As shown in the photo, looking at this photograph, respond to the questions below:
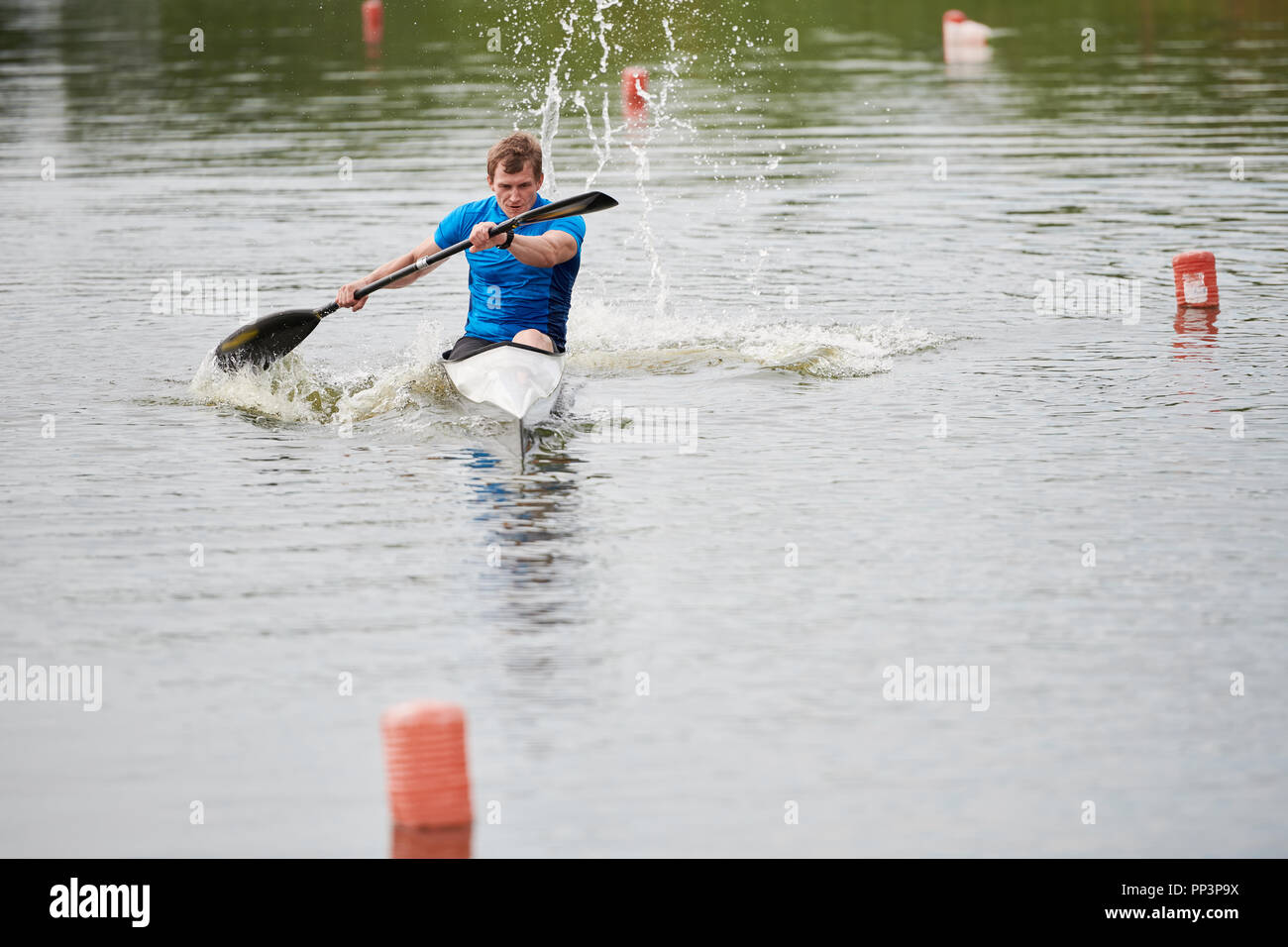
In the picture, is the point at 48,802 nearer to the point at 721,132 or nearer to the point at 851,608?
the point at 851,608

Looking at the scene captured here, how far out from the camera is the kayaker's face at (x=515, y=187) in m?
11.1

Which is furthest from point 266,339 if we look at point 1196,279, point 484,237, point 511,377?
point 1196,279

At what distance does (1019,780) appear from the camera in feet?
21.0

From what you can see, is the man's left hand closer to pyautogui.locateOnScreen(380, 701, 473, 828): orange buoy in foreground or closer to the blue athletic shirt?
the blue athletic shirt

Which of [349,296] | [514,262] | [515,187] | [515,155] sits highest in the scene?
[515,155]

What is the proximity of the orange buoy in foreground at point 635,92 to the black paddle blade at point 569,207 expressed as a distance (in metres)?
18.3

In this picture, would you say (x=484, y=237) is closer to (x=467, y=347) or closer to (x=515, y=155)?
(x=515, y=155)

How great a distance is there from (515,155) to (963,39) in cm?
2783

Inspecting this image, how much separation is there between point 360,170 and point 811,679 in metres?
17.7

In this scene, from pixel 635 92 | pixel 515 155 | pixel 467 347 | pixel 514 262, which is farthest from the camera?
pixel 635 92

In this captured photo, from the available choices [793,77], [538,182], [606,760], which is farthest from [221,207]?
[606,760]

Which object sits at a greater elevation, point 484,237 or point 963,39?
point 484,237

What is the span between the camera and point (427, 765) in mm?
6020

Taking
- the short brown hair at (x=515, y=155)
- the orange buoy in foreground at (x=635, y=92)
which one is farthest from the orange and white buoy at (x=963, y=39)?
the short brown hair at (x=515, y=155)
